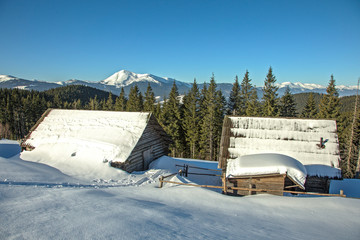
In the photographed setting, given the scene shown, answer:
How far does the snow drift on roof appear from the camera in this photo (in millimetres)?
12945

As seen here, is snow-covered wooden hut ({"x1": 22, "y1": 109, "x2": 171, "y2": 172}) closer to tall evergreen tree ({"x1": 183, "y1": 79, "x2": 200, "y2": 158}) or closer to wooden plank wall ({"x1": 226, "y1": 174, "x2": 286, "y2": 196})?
wooden plank wall ({"x1": 226, "y1": 174, "x2": 286, "y2": 196})

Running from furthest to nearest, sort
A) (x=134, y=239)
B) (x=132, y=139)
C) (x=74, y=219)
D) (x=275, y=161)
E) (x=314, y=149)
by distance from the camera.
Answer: (x=132, y=139) → (x=314, y=149) → (x=275, y=161) → (x=74, y=219) → (x=134, y=239)

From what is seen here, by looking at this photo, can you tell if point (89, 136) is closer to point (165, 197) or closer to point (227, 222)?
point (165, 197)

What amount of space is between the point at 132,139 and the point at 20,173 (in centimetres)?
690

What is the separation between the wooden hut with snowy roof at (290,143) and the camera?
40.7ft

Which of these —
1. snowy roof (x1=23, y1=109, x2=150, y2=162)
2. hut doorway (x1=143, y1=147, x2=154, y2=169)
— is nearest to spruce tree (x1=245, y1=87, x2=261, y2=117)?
hut doorway (x1=143, y1=147, x2=154, y2=169)

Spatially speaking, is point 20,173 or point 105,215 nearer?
point 105,215

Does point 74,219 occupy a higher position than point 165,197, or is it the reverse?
point 74,219

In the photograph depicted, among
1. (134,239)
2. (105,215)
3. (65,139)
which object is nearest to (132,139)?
(65,139)

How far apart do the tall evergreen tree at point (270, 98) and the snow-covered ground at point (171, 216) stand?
22688 mm

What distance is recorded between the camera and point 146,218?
5.11m

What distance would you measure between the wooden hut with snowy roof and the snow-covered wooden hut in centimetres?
673

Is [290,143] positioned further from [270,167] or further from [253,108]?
[253,108]

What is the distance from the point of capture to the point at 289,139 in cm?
1378
